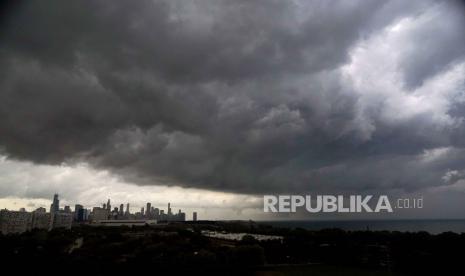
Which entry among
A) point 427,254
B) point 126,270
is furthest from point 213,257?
point 427,254

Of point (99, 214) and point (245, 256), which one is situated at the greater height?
point (245, 256)

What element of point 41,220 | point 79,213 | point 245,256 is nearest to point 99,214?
point 79,213

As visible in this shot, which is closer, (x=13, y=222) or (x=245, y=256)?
(x=245, y=256)

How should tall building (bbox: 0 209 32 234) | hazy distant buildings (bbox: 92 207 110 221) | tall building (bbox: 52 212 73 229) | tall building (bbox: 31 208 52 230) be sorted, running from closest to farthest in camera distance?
1. tall building (bbox: 0 209 32 234)
2. tall building (bbox: 31 208 52 230)
3. tall building (bbox: 52 212 73 229)
4. hazy distant buildings (bbox: 92 207 110 221)

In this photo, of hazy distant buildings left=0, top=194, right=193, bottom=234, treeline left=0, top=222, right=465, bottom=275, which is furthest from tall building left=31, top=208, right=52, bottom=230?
treeline left=0, top=222, right=465, bottom=275

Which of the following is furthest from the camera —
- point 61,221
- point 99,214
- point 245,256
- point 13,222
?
point 99,214

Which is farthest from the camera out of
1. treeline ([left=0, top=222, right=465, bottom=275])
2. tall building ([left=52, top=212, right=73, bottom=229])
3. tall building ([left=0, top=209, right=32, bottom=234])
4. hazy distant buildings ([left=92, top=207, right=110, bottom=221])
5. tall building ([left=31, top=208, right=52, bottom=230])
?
hazy distant buildings ([left=92, top=207, right=110, bottom=221])

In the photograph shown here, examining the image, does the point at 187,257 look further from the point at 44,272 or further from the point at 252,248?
the point at 44,272

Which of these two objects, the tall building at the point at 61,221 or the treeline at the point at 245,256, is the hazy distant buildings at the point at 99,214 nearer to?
the tall building at the point at 61,221

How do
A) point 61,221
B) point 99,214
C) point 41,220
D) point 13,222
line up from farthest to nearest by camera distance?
point 99,214, point 61,221, point 41,220, point 13,222

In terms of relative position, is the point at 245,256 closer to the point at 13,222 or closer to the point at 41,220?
the point at 13,222

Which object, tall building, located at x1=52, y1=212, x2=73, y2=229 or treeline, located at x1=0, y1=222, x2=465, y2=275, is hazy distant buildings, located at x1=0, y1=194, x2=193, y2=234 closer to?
tall building, located at x1=52, y1=212, x2=73, y2=229
